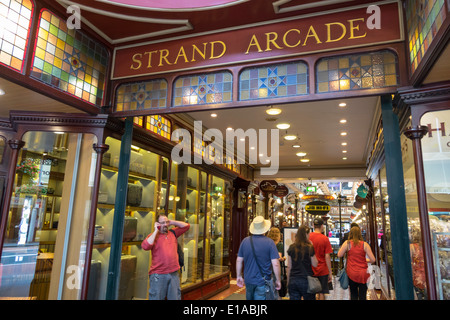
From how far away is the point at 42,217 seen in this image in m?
5.55

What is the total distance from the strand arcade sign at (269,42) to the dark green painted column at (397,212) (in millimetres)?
873

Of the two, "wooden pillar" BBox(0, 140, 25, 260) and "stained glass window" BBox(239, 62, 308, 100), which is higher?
"stained glass window" BBox(239, 62, 308, 100)

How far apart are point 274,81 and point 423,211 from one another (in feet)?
6.98

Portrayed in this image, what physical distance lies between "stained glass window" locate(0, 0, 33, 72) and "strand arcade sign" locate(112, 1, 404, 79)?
49.9 inches

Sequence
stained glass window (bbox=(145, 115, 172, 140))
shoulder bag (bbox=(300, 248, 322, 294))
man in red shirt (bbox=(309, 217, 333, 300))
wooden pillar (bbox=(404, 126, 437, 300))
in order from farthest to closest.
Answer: stained glass window (bbox=(145, 115, 172, 140)) → man in red shirt (bbox=(309, 217, 333, 300)) → shoulder bag (bbox=(300, 248, 322, 294)) → wooden pillar (bbox=(404, 126, 437, 300))

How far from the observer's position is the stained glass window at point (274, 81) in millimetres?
3799

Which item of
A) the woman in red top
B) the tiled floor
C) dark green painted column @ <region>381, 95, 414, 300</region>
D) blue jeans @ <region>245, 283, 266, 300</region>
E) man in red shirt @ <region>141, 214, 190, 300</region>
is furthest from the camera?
the tiled floor

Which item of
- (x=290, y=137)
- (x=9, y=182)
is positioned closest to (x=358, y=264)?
(x=290, y=137)

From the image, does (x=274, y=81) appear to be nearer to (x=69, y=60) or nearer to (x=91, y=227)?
(x=69, y=60)

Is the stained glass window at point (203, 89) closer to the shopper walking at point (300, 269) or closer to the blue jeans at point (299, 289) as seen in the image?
Answer: the shopper walking at point (300, 269)

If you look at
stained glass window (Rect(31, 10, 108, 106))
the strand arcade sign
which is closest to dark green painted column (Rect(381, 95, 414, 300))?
the strand arcade sign

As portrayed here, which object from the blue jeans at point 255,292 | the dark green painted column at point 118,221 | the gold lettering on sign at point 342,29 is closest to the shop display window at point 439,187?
the gold lettering on sign at point 342,29

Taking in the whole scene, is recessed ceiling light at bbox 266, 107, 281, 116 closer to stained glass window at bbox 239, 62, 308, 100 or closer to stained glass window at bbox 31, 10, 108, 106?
stained glass window at bbox 239, 62, 308, 100

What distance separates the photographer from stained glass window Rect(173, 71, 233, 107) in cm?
410
